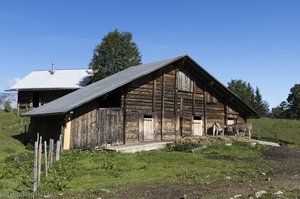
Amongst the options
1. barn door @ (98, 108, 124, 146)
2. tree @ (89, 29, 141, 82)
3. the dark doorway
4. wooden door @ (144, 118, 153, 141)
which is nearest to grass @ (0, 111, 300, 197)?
barn door @ (98, 108, 124, 146)

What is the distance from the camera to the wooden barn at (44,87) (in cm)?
5406

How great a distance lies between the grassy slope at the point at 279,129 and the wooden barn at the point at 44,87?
2419cm

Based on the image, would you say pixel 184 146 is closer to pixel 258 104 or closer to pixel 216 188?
pixel 216 188

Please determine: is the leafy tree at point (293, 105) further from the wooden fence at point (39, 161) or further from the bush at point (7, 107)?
the wooden fence at point (39, 161)

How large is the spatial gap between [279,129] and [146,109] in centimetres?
2177

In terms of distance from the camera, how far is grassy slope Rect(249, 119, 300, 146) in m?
41.2

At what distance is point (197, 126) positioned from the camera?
33.4m

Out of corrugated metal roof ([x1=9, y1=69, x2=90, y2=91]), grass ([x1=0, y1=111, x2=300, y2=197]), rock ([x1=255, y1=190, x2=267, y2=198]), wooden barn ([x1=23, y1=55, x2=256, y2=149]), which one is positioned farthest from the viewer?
corrugated metal roof ([x1=9, y1=69, x2=90, y2=91])

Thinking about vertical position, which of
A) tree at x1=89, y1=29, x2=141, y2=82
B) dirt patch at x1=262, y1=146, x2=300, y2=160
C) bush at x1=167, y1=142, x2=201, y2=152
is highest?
tree at x1=89, y1=29, x2=141, y2=82

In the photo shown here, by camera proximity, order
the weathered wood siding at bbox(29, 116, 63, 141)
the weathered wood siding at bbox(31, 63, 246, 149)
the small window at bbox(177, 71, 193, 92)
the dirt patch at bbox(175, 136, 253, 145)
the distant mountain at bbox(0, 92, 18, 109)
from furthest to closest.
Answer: the distant mountain at bbox(0, 92, 18, 109) < the small window at bbox(177, 71, 193, 92) < the weathered wood siding at bbox(29, 116, 63, 141) < the weathered wood siding at bbox(31, 63, 246, 149) < the dirt patch at bbox(175, 136, 253, 145)

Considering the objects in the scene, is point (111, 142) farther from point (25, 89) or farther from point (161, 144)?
point (25, 89)

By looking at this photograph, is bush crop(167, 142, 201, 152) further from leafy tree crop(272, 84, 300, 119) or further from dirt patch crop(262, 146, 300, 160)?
leafy tree crop(272, 84, 300, 119)

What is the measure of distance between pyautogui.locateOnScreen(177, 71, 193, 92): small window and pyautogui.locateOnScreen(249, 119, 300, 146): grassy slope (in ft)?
40.6

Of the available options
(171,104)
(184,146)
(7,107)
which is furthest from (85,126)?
(7,107)
